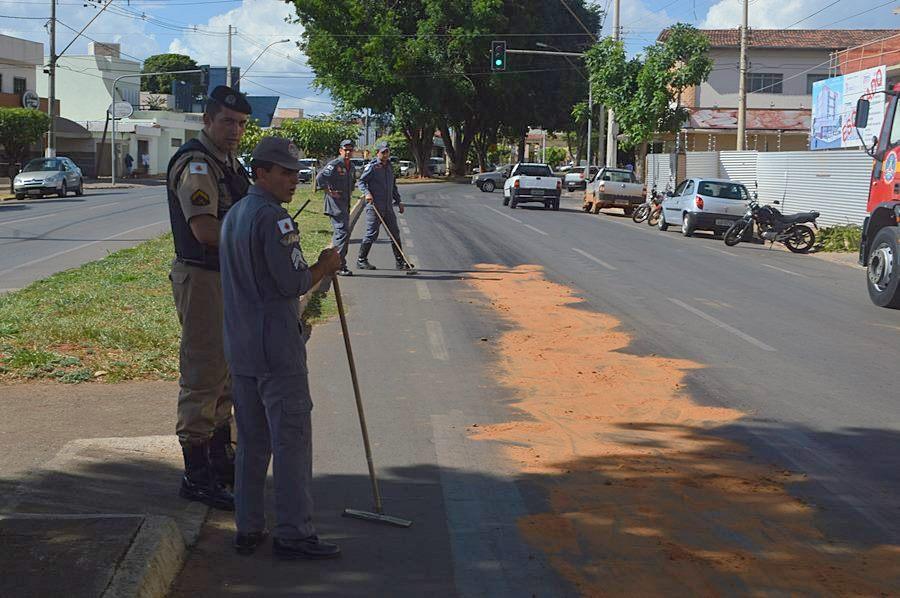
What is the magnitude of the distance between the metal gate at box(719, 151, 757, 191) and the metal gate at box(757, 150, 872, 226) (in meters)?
0.51

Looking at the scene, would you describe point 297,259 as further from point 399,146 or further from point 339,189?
point 399,146

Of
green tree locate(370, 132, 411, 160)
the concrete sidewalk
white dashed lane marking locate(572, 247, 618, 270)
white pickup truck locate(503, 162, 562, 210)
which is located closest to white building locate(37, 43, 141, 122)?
green tree locate(370, 132, 411, 160)

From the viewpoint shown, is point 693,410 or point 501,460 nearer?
point 501,460

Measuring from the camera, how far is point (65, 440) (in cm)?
655

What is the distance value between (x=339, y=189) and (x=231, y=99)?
1002cm

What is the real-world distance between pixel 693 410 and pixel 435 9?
54.5 metres

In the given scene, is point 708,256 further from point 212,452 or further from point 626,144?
point 626,144

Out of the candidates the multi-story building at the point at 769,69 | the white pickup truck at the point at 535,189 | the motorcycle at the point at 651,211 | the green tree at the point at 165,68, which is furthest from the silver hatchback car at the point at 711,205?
the green tree at the point at 165,68

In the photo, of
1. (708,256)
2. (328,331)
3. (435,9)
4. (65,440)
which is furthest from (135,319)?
(435,9)

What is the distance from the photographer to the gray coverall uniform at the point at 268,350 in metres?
4.55

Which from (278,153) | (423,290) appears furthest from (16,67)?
(278,153)

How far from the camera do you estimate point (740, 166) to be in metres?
35.4

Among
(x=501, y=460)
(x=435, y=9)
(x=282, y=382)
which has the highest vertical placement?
(x=435, y=9)

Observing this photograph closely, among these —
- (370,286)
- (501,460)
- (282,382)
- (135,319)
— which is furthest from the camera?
(370,286)
